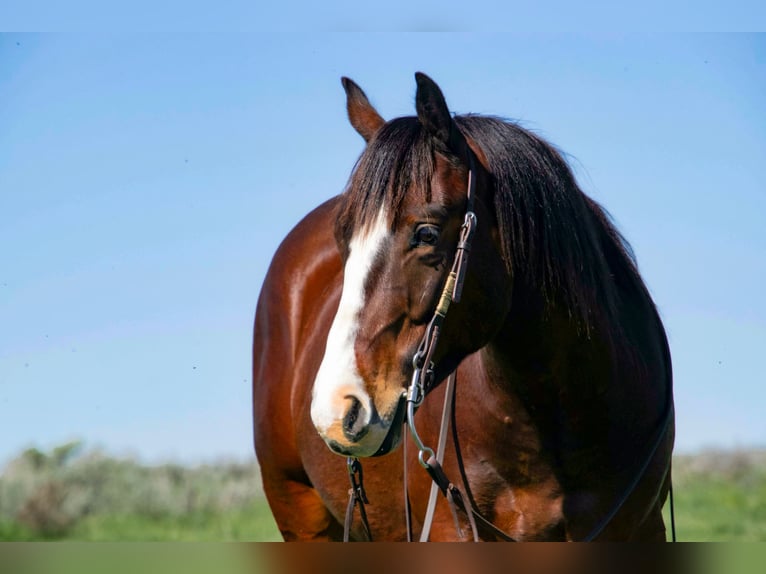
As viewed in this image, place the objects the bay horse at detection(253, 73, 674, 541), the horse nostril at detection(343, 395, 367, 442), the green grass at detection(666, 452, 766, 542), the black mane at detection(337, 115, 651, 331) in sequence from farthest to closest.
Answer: the green grass at detection(666, 452, 766, 542) → the black mane at detection(337, 115, 651, 331) → the bay horse at detection(253, 73, 674, 541) → the horse nostril at detection(343, 395, 367, 442)

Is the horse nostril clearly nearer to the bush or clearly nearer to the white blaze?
the white blaze

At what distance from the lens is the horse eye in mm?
2682

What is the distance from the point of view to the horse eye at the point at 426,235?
2682mm

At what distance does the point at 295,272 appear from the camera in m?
4.88

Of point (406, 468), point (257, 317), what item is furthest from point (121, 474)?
point (406, 468)

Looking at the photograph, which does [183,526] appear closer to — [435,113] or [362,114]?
[362,114]

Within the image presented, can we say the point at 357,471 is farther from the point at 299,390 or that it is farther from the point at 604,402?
the point at 604,402

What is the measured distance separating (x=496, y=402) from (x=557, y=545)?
4.71 feet

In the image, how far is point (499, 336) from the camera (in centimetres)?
298

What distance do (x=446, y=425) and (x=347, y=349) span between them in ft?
2.52

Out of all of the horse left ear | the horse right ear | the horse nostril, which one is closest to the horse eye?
the horse left ear

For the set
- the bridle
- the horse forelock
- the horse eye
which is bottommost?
the bridle

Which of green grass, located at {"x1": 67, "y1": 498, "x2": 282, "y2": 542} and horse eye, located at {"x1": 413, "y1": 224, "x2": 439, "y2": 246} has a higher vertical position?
horse eye, located at {"x1": 413, "y1": 224, "x2": 439, "y2": 246}

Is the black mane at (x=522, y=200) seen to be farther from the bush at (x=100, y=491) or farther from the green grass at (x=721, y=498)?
the bush at (x=100, y=491)
